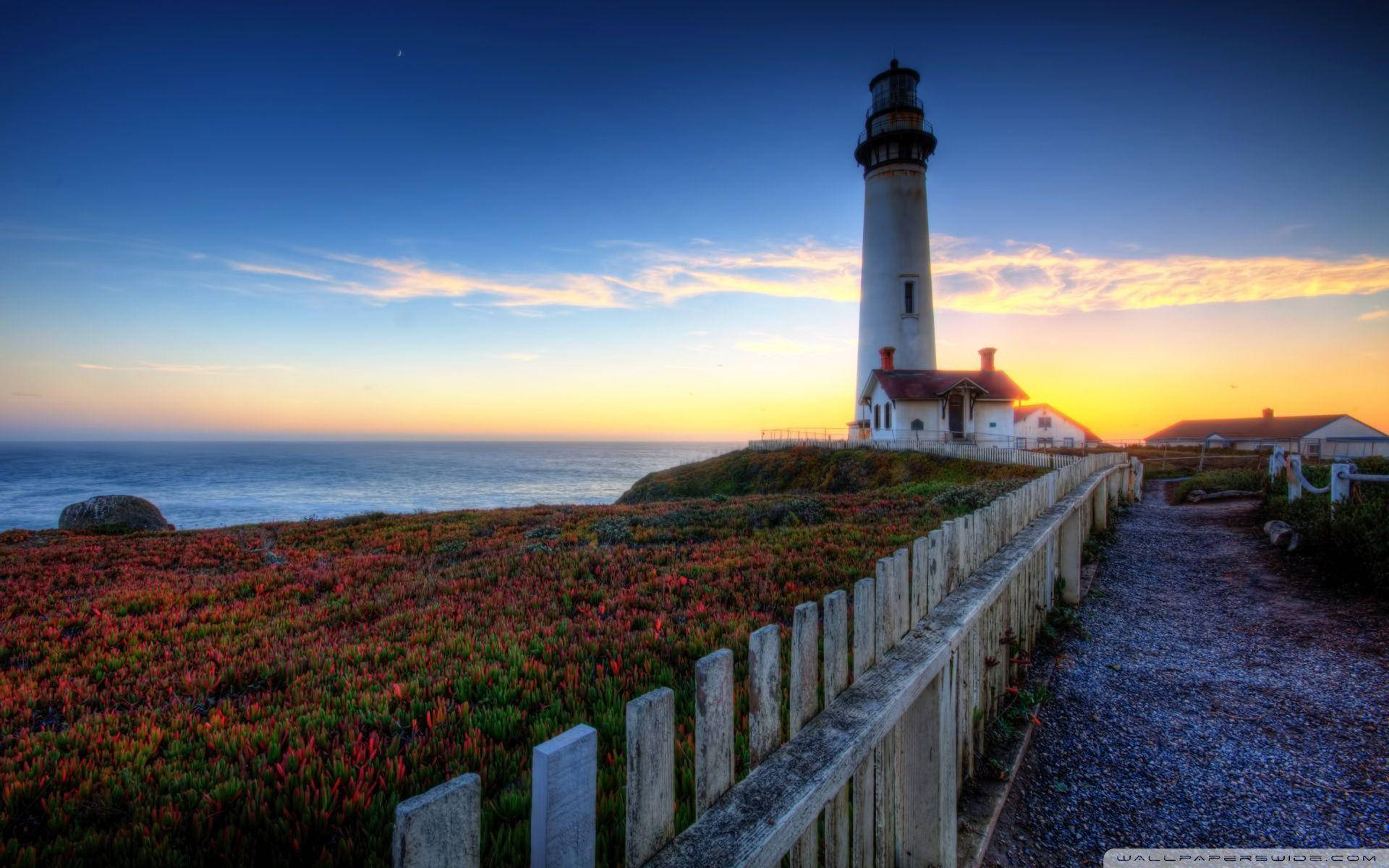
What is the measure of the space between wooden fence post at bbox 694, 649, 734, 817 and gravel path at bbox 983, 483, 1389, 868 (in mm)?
2239

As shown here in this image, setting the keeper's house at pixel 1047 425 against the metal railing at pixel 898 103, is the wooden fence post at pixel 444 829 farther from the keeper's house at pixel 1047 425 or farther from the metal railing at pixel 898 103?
the keeper's house at pixel 1047 425

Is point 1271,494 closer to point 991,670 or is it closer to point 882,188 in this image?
point 991,670

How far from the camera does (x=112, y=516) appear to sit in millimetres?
17625

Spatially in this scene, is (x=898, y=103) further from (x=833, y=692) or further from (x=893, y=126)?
(x=833, y=692)

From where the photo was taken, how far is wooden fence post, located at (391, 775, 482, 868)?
3.21ft

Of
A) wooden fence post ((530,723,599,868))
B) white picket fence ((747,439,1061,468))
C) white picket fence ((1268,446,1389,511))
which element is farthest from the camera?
white picket fence ((747,439,1061,468))

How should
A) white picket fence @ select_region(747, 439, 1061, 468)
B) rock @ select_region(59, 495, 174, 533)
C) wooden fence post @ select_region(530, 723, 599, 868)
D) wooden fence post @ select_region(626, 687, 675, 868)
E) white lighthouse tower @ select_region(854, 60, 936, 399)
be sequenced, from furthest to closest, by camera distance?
white lighthouse tower @ select_region(854, 60, 936, 399)
white picket fence @ select_region(747, 439, 1061, 468)
rock @ select_region(59, 495, 174, 533)
wooden fence post @ select_region(626, 687, 675, 868)
wooden fence post @ select_region(530, 723, 599, 868)

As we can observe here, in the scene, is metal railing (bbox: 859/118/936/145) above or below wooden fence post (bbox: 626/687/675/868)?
above

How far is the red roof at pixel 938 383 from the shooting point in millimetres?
35188

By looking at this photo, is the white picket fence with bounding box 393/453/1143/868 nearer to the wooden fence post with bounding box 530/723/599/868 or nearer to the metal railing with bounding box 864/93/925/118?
the wooden fence post with bounding box 530/723/599/868

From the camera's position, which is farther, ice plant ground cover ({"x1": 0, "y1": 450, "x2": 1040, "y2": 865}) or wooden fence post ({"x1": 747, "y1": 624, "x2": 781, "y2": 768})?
ice plant ground cover ({"x1": 0, "y1": 450, "x2": 1040, "y2": 865})

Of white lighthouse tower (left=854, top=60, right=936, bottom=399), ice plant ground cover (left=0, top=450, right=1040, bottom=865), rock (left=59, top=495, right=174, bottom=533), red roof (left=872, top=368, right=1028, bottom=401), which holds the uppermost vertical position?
white lighthouse tower (left=854, top=60, right=936, bottom=399)

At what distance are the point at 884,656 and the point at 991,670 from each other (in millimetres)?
1977

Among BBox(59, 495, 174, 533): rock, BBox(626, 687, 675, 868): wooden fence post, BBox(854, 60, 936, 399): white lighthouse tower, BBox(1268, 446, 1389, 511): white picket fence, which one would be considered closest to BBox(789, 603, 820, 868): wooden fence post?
BBox(626, 687, 675, 868): wooden fence post
